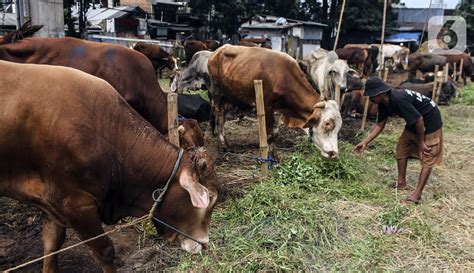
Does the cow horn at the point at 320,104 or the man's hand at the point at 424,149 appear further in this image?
the cow horn at the point at 320,104

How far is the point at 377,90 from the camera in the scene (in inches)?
214

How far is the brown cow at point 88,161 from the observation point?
9.58 ft

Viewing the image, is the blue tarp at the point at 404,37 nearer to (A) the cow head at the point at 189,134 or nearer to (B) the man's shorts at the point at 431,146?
(B) the man's shorts at the point at 431,146

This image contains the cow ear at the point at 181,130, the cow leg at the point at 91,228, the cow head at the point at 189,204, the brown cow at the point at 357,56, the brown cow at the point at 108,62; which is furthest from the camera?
the brown cow at the point at 357,56

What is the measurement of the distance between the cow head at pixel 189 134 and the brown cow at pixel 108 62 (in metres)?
0.59

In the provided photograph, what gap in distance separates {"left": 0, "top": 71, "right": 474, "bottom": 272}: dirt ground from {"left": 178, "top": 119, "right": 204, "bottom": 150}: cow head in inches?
38.2

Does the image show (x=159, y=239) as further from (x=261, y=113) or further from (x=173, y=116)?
(x=261, y=113)

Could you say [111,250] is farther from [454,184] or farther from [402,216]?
[454,184]

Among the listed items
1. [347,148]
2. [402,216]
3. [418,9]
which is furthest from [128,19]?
[418,9]

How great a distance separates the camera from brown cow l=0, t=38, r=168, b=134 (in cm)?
520

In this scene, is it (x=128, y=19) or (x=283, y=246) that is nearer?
(x=283, y=246)

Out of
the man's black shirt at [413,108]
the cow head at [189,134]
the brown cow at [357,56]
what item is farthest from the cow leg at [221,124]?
the brown cow at [357,56]

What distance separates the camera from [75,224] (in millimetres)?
3080

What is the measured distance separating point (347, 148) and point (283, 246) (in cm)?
373
